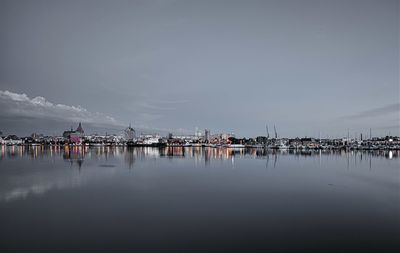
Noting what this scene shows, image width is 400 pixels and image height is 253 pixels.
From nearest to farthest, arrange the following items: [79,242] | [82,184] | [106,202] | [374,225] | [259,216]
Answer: [79,242], [374,225], [259,216], [106,202], [82,184]

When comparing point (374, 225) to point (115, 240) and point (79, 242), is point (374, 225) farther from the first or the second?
point (79, 242)

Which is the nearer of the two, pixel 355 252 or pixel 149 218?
pixel 355 252

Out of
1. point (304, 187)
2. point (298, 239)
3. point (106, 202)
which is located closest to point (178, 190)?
point (106, 202)

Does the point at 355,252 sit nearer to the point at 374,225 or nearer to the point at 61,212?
the point at 374,225

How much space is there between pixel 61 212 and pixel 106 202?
3.16 m

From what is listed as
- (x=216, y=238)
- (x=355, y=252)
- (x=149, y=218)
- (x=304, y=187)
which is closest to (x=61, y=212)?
(x=149, y=218)

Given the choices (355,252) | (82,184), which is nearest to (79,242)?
(355,252)

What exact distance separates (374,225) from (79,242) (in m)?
13.8

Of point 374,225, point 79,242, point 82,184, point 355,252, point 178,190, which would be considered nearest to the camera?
point 355,252

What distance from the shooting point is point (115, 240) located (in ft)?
37.5

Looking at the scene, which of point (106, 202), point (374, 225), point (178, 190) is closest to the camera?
point (374, 225)

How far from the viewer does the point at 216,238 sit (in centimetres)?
1185

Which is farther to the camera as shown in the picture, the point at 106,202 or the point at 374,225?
the point at 106,202

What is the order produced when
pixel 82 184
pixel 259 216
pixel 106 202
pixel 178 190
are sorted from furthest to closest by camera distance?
pixel 82 184 < pixel 178 190 < pixel 106 202 < pixel 259 216
